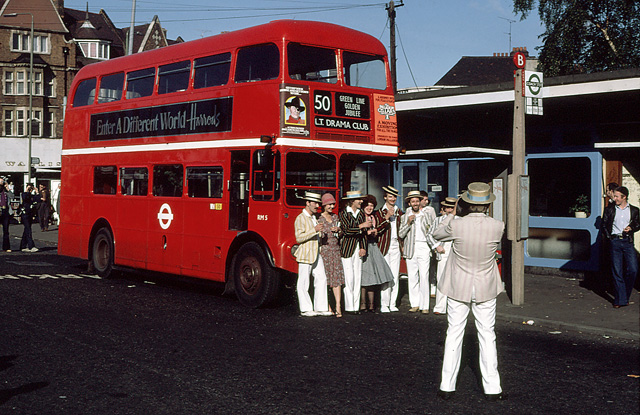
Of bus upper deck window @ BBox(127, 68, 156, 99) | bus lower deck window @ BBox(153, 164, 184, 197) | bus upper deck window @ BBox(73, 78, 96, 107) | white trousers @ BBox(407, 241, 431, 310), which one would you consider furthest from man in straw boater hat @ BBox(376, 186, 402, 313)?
bus upper deck window @ BBox(73, 78, 96, 107)

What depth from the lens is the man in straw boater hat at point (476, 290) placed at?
253 inches

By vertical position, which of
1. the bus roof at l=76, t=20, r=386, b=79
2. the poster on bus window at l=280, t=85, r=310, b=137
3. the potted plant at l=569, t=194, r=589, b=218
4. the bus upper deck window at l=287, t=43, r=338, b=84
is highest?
the bus roof at l=76, t=20, r=386, b=79

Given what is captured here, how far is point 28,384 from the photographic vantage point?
687 centimetres

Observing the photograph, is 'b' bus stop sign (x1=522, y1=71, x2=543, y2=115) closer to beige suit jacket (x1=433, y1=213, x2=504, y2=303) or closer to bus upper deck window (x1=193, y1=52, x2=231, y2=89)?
bus upper deck window (x1=193, y1=52, x2=231, y2=89)

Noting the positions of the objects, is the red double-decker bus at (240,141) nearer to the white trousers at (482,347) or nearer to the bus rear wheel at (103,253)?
the bus rear wheel at (103,253)

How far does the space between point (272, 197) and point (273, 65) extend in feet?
6.32

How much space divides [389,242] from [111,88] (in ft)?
22.7

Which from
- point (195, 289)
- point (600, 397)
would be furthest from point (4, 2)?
point (600, 397)

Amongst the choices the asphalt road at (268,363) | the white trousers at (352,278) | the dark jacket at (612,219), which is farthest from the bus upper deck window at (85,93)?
the dark jacket at (612,219)

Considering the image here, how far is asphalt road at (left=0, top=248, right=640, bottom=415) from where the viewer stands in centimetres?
632

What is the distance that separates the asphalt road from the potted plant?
5.09 metres

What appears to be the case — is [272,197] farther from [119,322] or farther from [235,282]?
[119,322]

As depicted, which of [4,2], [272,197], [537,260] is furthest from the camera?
[4,2]

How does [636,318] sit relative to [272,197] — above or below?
below
